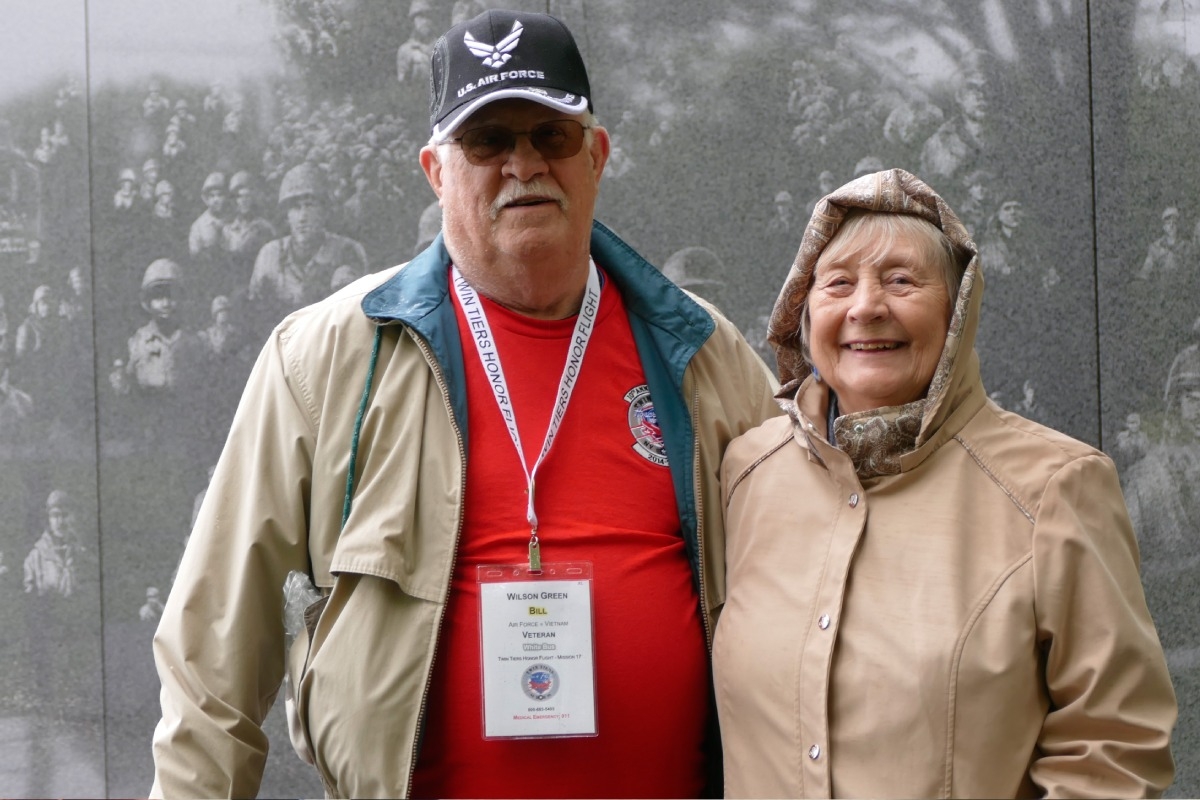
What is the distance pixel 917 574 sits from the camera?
242cm

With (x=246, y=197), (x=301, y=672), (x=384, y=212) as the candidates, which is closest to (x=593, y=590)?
(x=301, y=672)

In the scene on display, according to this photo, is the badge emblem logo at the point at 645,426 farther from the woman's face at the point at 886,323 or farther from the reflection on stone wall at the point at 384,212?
the reflection on stone wall at the point at 384,212

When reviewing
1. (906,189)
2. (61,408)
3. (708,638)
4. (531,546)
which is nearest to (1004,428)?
(906,189)

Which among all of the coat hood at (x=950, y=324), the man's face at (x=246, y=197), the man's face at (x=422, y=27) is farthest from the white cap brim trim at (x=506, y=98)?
the man's face at (x=246, y=197)

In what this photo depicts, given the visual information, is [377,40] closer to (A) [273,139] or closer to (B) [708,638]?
→ (A) [273,139]

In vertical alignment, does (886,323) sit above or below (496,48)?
below

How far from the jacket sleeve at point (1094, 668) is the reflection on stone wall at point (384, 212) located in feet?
8.44

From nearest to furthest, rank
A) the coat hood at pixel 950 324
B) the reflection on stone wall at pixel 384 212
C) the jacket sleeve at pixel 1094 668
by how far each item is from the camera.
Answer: the jacket sleeve at pixel 1094 668 < the coat hood at pixel 950 324 < the reflection on stone wall at pixel 384 212

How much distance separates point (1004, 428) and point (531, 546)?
986 millimetres

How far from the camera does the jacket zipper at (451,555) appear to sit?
2631mm

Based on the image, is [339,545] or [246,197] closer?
[339,545]

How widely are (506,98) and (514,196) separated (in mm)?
216

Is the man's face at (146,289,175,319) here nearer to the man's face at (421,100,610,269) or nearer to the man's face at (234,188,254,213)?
the man's face at (234,188,254,213)

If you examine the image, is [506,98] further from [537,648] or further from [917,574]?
[917,574]
